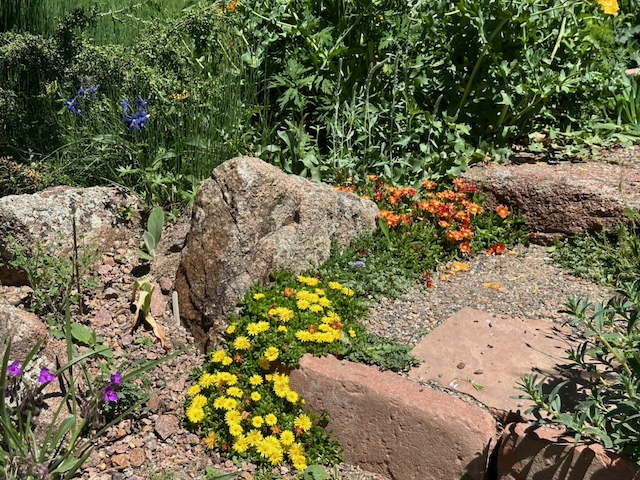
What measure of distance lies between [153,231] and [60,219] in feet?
1.59

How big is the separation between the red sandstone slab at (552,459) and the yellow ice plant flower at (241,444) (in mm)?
1014

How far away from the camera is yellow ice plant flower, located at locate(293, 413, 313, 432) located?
317 cm

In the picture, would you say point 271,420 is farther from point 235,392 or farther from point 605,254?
point 605,254

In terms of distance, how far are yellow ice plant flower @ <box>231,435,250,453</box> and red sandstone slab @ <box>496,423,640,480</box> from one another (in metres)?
1.01

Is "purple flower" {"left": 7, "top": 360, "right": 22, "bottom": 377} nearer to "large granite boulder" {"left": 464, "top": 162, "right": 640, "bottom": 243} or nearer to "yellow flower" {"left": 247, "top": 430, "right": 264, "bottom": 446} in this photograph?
"yellow flower" {"left": 247, "top": 430, "right": 264, "bottom": 446}

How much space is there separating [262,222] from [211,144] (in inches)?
35.2

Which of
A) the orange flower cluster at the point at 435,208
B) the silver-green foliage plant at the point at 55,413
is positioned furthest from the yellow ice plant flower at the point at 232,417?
the orange flower cluster at the point at 435,208

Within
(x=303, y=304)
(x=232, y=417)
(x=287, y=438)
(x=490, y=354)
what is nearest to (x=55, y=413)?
(x=232, y=417)

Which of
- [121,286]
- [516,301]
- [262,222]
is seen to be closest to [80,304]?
[121,286]

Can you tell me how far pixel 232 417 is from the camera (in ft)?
10.4

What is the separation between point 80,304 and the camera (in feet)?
12.1

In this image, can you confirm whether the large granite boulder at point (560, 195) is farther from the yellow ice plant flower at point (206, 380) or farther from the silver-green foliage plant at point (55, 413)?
the silver-green foliage plant at point (55, 413)

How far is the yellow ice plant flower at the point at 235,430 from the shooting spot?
3.13 meters

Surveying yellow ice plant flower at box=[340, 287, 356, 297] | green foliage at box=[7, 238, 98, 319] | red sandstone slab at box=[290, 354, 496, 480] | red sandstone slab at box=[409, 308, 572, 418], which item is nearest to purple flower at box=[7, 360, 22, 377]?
green foliage at box=[7, 238, 98, 319]
